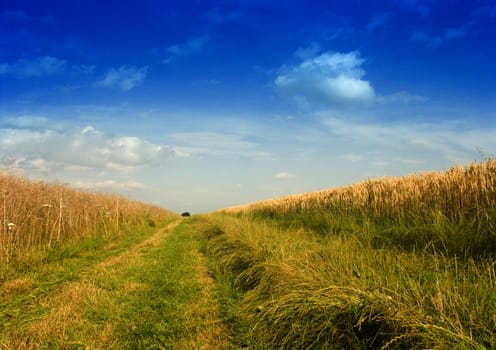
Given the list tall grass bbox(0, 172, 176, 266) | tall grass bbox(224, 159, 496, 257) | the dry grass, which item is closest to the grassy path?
the dry grass

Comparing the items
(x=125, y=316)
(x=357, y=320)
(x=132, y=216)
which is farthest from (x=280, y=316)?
(x=132, y=216)

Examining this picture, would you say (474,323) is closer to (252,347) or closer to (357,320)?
(357,320)

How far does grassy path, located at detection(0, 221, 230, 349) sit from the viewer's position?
13.1 ft

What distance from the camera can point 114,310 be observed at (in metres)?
5.07

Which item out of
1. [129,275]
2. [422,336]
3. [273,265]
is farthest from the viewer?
[129,275]

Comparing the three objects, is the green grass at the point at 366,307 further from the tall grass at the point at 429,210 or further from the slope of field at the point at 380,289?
the tall grass at the point at 429,210

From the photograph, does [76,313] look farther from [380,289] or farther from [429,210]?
[429,210]

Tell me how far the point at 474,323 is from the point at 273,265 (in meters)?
3.02

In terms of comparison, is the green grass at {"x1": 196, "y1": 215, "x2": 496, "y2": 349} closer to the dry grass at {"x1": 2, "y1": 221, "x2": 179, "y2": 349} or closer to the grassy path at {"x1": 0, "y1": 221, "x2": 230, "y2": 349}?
the grassy path at {"x1": 0, "y1": 221, "x2": 230, "y2": 349}

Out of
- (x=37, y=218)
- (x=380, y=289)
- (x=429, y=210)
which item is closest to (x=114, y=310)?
(x=380, y=289)

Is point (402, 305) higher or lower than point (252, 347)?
higher

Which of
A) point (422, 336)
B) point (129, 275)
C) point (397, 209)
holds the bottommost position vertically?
point (129, 275)

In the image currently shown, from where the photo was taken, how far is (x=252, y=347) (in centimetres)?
368

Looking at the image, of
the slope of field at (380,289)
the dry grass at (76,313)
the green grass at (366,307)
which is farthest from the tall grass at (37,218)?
the green grass at (366,307)
